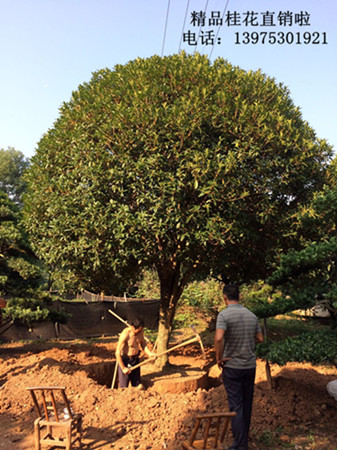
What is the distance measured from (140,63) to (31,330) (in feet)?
36.5

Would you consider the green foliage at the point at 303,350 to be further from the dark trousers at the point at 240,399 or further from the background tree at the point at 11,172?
the background tree at the point at 11,172

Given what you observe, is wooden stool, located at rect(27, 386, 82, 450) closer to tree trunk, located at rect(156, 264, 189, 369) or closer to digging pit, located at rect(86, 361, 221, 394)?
digging pit, located at rect(86, 361, 221, 394)

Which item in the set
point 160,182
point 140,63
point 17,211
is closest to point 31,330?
point 17,211

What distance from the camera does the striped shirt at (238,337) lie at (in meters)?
4.37

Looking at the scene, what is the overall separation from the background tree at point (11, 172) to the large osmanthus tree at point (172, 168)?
29.8 meters

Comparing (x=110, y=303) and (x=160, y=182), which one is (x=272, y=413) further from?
(x=110, y=303)

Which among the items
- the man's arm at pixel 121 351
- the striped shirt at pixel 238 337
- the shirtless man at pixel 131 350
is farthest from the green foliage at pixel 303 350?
the man's arm at pixel 121 351

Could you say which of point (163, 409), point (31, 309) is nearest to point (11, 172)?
point (31, 309)

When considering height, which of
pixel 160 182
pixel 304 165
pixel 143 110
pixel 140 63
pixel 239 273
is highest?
pixel 140 63

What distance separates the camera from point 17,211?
41.3 ft

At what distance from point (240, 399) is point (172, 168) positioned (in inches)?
199

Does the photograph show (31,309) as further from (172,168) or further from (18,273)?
(172,168)

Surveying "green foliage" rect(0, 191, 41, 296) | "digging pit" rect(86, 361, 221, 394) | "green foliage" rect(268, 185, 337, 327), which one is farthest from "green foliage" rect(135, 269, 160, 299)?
"green foliage" rect(268, 185, 337, 327)

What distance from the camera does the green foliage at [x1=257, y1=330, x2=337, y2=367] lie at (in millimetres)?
5297
